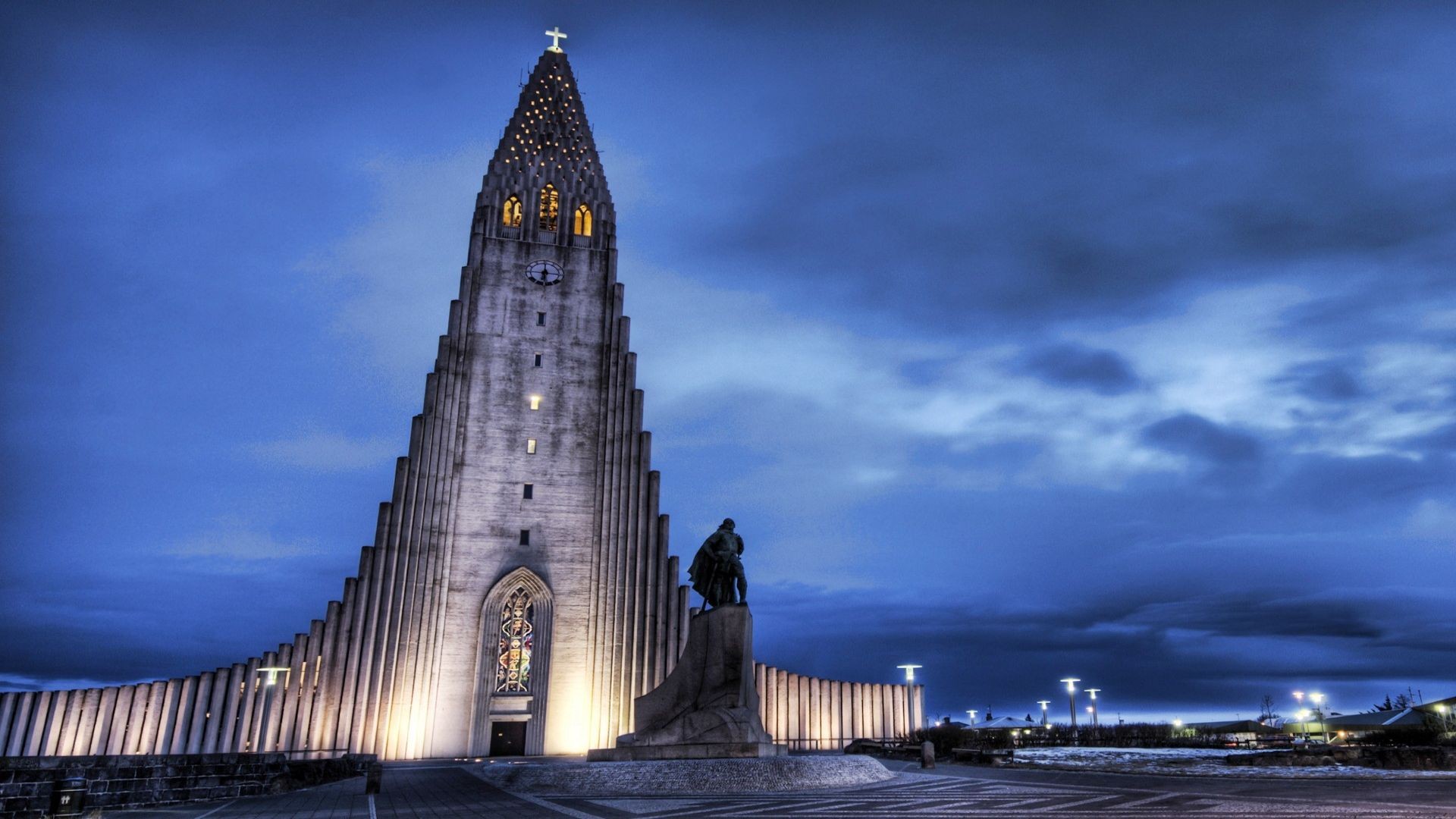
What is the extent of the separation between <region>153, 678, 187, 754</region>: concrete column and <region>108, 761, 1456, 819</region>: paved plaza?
19.8 meters

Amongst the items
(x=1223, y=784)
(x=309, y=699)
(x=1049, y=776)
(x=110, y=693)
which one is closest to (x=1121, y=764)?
(x=1049, y=776)

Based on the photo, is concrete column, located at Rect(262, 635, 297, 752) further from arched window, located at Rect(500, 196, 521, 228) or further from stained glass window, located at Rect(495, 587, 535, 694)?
arched window, located at Rect(500, 196, 521, 228)

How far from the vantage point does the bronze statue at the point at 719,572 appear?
18.3 m

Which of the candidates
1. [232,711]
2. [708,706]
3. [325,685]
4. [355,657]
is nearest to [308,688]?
[325,685]

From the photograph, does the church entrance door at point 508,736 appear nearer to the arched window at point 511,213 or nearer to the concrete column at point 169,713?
the concrete column at point 169,713

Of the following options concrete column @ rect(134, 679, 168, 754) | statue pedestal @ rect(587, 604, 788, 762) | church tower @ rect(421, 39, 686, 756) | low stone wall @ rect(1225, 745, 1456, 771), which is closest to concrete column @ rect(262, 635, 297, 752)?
concrete column @ rect(134, 679, 168, 754)

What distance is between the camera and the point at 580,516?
3519cm

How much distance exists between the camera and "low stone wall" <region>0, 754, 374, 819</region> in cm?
1119

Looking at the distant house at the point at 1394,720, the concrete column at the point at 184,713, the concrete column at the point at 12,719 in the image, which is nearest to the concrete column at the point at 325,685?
the concrete column at the point at 184,713

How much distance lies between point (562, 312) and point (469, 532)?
10611mm

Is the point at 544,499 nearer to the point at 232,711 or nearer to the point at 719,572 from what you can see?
the point at 232,711

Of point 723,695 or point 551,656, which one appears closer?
point 723,695

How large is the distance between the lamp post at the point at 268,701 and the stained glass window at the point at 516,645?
757cm

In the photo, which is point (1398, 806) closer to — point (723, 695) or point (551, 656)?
point (723, 695)
